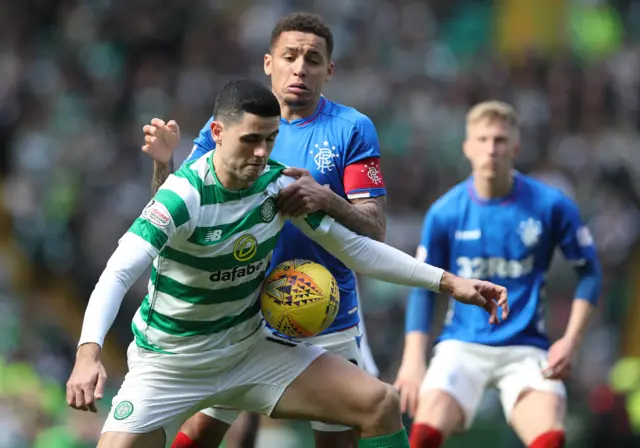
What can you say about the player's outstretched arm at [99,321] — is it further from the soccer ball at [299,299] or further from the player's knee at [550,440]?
the player's knee at [550,440]

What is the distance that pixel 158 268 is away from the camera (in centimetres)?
503

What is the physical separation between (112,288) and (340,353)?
66.3 inches

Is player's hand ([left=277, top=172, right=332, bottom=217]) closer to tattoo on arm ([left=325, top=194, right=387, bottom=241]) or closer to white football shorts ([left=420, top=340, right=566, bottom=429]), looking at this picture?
tattoo on arm ([left=325, top=194, right=387, bottom=241])

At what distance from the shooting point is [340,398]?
5047 millimetres

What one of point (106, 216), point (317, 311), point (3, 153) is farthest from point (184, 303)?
Result: point (3, 153)

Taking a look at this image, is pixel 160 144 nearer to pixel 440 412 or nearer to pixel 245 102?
pixel 245 102

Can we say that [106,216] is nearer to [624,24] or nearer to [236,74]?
[236,74]

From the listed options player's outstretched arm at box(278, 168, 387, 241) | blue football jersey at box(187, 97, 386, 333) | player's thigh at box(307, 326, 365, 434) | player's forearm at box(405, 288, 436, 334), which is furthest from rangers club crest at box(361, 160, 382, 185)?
player's forearm at box(405, 288, 436, 334)

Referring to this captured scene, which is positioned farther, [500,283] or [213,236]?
[500,283]

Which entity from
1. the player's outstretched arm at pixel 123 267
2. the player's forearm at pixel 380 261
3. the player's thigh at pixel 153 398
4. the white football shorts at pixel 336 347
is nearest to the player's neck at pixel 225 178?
the player's outstretched arm at pixel 123 267

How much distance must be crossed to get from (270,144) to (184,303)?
787 millimetres

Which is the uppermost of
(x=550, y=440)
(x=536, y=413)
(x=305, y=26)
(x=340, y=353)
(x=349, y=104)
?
(x=349, y=104)

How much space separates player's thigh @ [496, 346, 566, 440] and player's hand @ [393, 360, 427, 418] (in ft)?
1.64

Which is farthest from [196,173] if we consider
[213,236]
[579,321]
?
[579,321]
